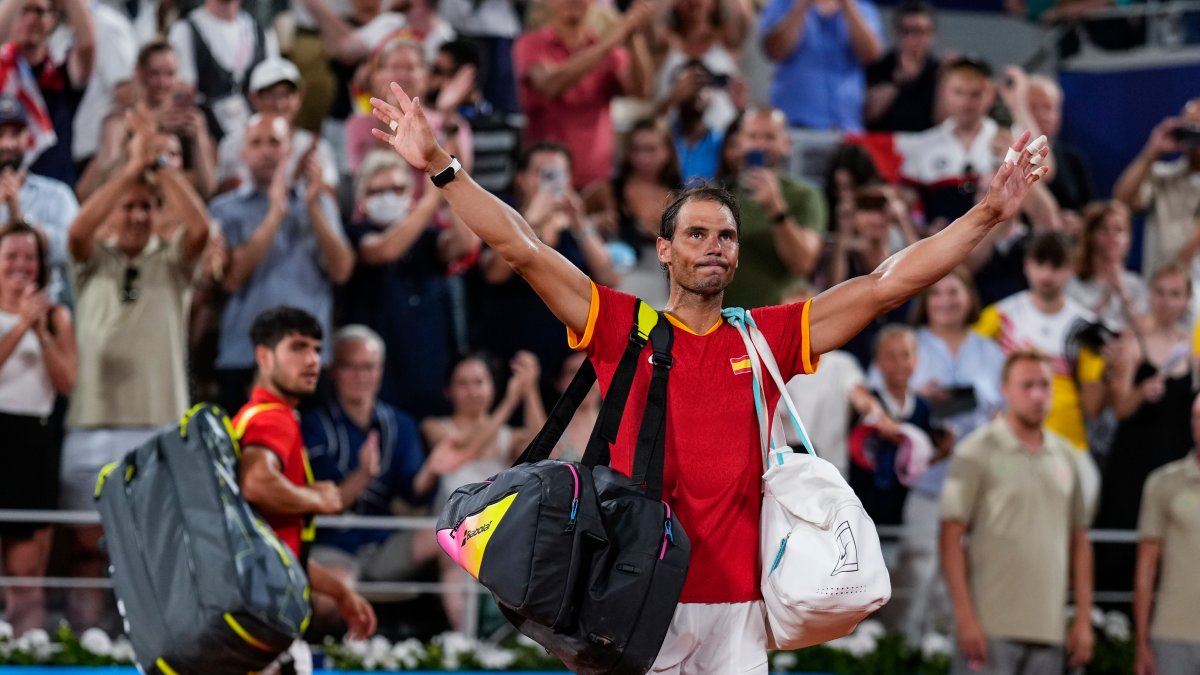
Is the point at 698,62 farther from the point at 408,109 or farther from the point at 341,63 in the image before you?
the point at 408,109

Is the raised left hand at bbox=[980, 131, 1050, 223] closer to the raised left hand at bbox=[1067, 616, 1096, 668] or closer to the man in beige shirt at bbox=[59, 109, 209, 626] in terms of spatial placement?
the raised left hand at bbox=[1067, 616, 1096, 668]

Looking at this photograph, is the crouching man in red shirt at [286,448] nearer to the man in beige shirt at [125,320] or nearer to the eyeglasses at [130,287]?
the man in beige shirt at [125,320]

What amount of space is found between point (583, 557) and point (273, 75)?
5.91 m

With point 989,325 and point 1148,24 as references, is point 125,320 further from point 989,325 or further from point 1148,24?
point 1148,24

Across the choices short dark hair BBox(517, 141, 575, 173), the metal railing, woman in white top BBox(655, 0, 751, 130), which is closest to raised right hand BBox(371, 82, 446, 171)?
short dark hair BBox(517, 141, 575, 173)

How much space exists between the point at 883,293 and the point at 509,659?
15.0ft

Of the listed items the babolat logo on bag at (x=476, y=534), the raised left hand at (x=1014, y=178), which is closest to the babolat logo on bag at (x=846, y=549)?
the babolat logo on bag at (x=476, y=534)

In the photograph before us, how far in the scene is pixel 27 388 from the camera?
891 cm

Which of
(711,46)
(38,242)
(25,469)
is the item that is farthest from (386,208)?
(711,46)

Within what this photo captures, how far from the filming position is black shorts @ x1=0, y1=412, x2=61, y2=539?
8875mm

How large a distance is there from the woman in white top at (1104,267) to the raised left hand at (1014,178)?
6281 millimetres

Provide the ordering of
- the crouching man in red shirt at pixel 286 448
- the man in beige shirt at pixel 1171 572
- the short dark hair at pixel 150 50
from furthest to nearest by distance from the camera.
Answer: the short dark hair at pixel 150 50 → the man in beige shirt at pixel 1171 572 → the crouching man in red shirt at pixel 286 448

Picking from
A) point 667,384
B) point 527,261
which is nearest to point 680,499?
point 667,384

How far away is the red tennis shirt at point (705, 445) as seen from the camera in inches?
202
